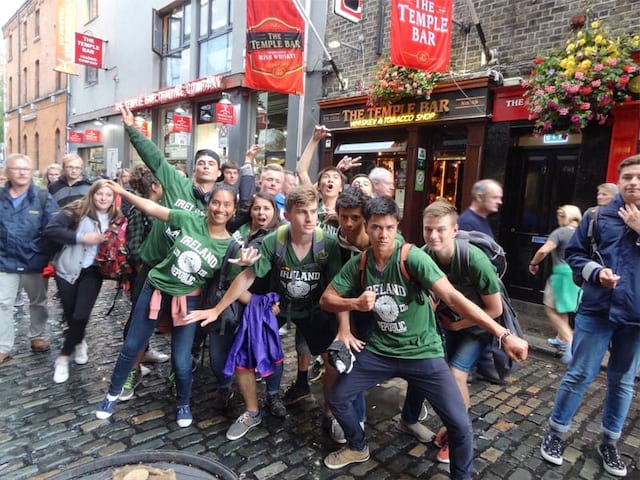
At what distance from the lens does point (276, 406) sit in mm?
3533

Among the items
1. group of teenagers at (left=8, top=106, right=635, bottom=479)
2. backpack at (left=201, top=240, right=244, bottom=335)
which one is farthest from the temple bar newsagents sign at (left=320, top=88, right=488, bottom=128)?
backpack at (left=201, top=240, right=244, bottom=335)

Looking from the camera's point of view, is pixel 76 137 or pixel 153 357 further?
pixel 76 137

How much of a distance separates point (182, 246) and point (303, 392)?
1.65m

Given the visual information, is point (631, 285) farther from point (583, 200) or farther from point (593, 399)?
point (583, 200)

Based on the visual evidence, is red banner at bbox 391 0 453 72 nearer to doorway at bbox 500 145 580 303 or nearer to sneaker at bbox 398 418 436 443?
doorway at bbox 500 145 580 303

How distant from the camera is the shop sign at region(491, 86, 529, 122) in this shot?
7000 millimetres

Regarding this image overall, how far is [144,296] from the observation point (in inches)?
129

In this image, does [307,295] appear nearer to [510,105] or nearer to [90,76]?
[510,105]

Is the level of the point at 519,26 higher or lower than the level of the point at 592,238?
higher

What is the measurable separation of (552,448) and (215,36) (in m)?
13.4

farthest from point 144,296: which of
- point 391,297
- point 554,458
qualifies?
point 554,458

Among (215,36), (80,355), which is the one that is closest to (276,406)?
(80,355)

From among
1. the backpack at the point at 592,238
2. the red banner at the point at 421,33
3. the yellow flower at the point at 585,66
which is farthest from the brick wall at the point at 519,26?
the backpack at the point at 592,238

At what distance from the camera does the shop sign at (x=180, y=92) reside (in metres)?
12.4
